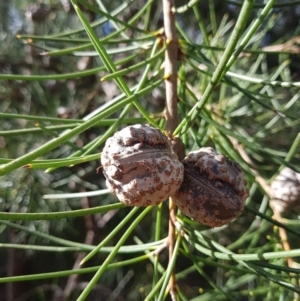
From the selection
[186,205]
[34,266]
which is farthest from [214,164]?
[34,266]

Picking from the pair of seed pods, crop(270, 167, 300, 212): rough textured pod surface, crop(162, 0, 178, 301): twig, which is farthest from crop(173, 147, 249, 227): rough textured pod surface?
crop(270, 167, 300, 212): rough textured pod surface

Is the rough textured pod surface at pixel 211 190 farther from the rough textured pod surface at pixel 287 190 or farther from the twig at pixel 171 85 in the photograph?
the rough textured pod surface at pixel 287 190

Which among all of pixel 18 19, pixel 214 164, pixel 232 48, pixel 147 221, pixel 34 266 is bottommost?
pixel 34 266

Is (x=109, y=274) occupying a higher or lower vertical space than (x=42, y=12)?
lower

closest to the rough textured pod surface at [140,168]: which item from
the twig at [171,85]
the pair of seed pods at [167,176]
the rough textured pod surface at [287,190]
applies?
the pair of seed pods at [167,176]

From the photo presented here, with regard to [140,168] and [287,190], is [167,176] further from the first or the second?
[287,190]

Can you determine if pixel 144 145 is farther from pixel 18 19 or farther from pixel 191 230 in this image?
pixel 18 19

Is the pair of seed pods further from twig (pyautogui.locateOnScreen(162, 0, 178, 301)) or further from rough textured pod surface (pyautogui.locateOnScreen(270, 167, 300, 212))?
rough textured pod surface (pyautogui.locateOnScreen(270, 167, 300, 212))
